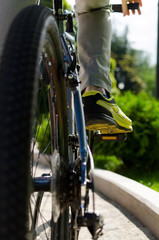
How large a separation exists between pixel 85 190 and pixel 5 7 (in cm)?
91

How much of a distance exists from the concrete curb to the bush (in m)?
0.81

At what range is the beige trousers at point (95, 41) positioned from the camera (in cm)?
164

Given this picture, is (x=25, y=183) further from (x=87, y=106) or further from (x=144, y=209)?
(x=144, y=209)

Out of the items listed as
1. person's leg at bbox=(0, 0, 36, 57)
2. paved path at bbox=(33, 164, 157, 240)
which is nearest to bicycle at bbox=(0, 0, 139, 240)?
person's leg at bbox=(0, 0, 36, 57)

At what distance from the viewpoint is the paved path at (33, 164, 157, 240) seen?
2033 millimetres

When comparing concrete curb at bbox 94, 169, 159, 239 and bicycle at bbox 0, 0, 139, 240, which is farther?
concrete curb at bbox 94, 169, 159, 239

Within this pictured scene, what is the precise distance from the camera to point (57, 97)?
4.23 ft

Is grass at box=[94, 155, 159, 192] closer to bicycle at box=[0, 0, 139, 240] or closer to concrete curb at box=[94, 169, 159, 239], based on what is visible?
concrete curb at box=[94, 169, 159, 239]

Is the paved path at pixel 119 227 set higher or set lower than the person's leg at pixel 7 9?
lower

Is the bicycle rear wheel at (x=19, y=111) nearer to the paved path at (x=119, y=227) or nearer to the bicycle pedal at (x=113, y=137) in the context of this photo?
the bicycle pedal at (x=113, y=137)

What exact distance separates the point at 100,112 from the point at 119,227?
3.09 feet

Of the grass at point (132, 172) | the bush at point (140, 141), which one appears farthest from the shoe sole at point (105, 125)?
the bush at point (140, 141)

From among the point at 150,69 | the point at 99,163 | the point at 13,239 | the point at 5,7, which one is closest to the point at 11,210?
the point at 13,239

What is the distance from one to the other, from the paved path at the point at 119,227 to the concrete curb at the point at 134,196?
0.12 feet
